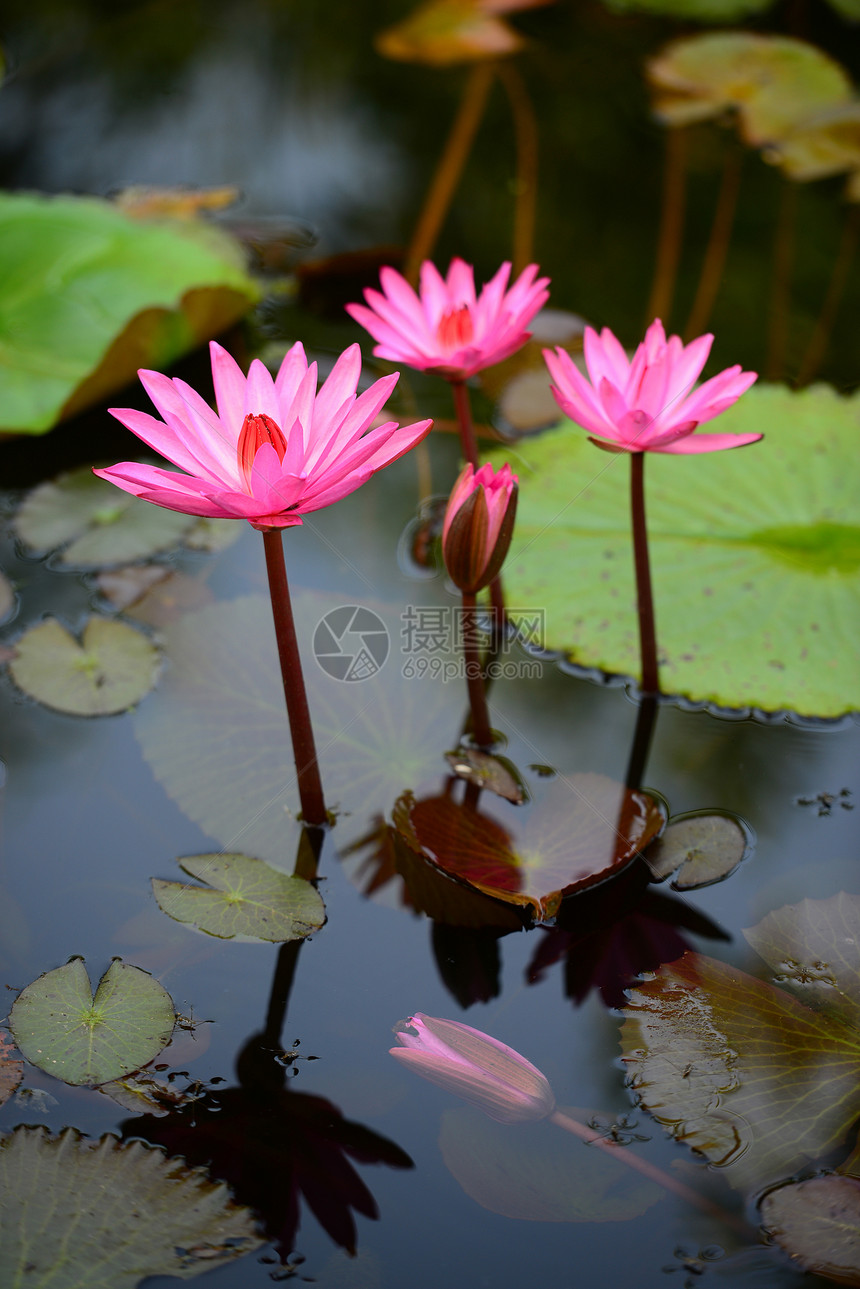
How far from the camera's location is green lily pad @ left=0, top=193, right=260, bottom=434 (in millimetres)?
2180

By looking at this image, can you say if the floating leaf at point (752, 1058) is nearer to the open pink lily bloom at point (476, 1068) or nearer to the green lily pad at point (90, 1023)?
the open pink lily bloom at point (476, 1068)

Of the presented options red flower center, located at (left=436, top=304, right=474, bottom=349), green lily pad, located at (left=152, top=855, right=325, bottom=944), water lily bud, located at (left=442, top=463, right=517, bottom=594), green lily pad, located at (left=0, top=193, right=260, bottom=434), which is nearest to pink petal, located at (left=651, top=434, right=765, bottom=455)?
water lily bud, located at (left=442, top=463, right=517, bottom=594)

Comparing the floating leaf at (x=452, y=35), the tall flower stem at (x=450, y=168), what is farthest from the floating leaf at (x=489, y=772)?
the floating leaf at (x=452, y=35)

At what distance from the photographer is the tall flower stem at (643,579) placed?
1.51 meters

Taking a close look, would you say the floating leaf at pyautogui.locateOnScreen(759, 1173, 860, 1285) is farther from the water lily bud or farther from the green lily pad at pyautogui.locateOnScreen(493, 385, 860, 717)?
the water lily bud

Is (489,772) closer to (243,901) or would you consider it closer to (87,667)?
(243,901)

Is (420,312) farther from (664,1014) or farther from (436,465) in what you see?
(664,1014)

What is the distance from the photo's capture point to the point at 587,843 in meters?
1.45

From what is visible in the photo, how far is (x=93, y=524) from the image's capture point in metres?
2.07

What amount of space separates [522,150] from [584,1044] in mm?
3413

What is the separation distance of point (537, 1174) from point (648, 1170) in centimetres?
14

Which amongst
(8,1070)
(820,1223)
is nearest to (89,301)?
(8,1070)

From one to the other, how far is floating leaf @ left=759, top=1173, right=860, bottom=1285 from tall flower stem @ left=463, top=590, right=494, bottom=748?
0.82 metres

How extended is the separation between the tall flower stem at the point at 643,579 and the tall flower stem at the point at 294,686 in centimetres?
60
